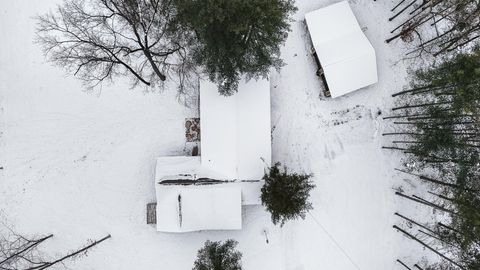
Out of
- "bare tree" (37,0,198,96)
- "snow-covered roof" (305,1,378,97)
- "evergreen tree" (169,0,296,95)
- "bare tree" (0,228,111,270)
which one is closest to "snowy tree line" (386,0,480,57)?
"snow-covered roof" (305,1,378,97)

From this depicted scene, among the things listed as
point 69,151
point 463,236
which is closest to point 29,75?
point 69,151

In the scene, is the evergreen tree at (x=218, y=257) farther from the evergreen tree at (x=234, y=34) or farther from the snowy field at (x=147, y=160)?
the evergreen tree at (x=234, y=34)

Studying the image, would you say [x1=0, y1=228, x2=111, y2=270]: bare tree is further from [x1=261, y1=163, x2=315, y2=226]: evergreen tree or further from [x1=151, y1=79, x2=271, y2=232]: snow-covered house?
[x1=261, y1=163, x2=315, y2=226]: evergreen tree

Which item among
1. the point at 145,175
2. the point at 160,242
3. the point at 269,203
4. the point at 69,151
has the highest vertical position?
the point at 69,151

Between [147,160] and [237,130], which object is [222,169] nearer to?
[237,130]

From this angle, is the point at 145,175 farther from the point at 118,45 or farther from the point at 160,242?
the point at 118,45

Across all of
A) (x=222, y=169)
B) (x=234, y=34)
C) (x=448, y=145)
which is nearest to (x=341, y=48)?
(x=234, y=34)
